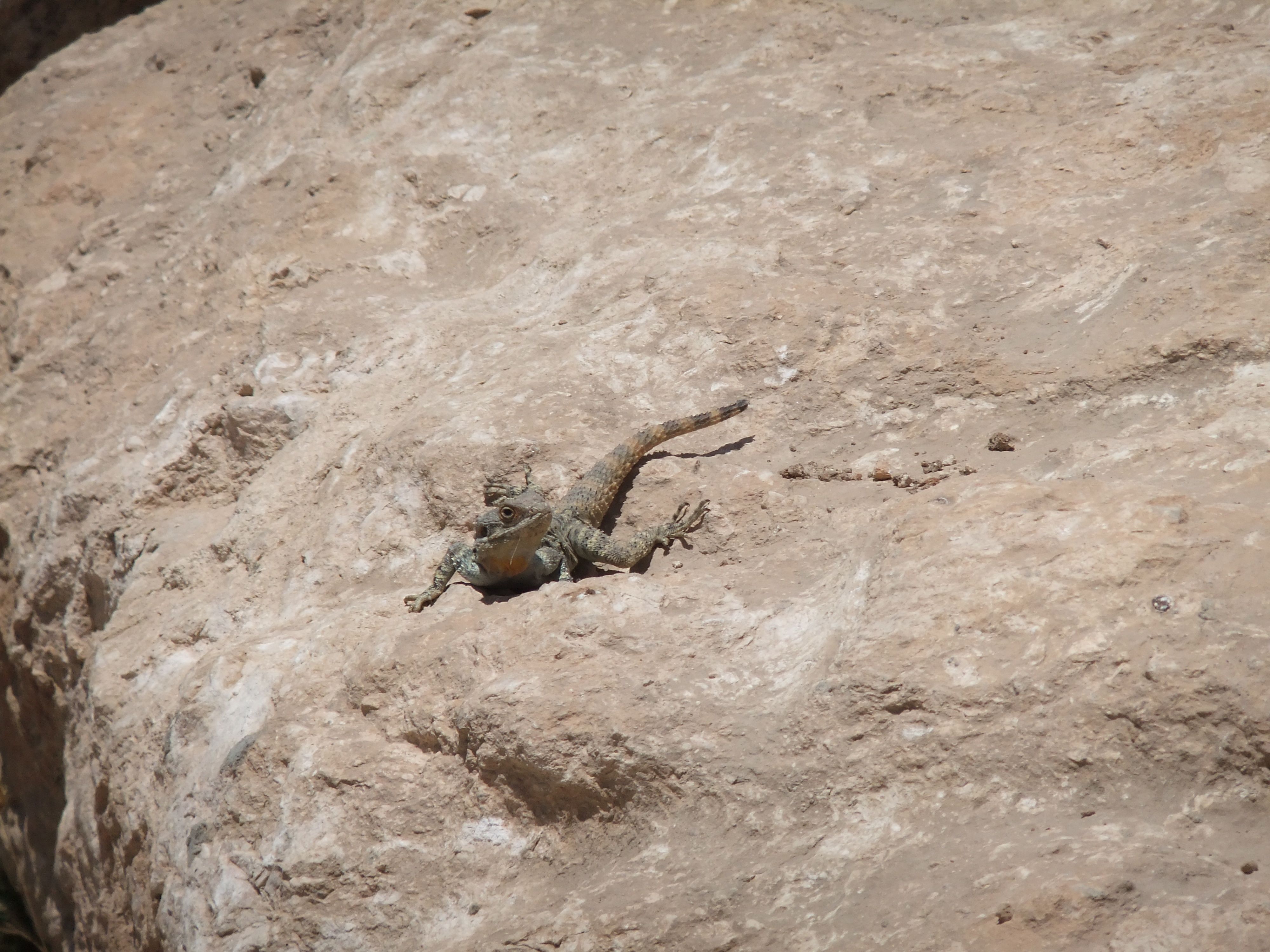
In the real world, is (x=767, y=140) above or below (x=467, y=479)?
above

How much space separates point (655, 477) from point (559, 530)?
51 cm

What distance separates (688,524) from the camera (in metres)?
4.55

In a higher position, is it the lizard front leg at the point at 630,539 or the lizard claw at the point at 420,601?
the lizard claw at the point at 420,601

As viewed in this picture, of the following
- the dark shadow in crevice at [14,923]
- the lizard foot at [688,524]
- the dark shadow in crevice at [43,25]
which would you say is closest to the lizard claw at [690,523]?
the lizard foot at [688,524]

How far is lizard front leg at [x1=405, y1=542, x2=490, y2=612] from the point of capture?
14.6 ft

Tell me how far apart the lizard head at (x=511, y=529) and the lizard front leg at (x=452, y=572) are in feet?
0.13

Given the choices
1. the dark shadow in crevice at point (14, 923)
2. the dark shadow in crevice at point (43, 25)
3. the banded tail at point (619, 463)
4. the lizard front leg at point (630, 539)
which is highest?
the dark shadow in crevice at point (43, 25)

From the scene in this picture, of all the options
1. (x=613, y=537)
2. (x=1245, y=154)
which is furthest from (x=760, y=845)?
(x=1245, y=154)

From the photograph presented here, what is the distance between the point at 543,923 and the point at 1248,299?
3.63 meters

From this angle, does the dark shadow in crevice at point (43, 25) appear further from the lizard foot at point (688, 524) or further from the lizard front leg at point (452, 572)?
the lizard foot at point (688, 524)

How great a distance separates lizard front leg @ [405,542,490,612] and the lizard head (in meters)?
0.04

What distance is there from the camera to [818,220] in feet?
18.6

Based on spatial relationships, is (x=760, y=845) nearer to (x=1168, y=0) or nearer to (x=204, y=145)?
(x=1168, y=0)

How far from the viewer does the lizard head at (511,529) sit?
14.4ft
